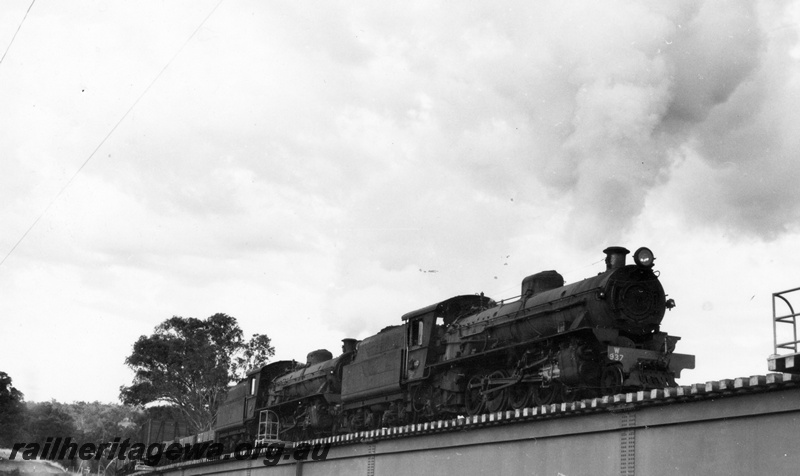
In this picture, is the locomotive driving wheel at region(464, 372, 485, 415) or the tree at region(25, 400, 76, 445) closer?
the locomotive driving wheel at region(464, 372, 485, 415)

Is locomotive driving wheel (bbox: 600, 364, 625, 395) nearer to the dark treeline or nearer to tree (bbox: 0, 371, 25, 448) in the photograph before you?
the dark treeline

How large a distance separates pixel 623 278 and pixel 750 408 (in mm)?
7818

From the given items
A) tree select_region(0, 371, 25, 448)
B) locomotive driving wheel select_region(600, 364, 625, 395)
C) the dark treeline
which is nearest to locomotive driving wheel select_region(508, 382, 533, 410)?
A: locomotive driving wheel select_region(600, 364, 625, 395)

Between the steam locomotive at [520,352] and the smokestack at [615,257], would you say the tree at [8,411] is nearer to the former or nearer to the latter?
the steam locomotive at [520,352]

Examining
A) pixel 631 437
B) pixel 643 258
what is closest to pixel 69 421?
pixel 643 258

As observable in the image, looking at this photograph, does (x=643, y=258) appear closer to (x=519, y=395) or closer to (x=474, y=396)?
(x=519, y=395)

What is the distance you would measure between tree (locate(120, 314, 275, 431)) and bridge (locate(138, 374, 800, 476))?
48.9 metres

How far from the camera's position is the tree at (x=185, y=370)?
67.2 meters

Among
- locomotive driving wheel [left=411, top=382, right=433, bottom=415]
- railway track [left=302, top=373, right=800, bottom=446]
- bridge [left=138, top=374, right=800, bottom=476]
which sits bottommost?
bridge [left=138, top=374, right=800, bottom=476]

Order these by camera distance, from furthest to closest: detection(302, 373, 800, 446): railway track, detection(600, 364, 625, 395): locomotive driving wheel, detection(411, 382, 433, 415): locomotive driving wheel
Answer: detection(411, 382, 433, 415): locomotive driving wheel → detection(600, 364, 625, 395): locomotive driving wheel → detection(302, 373, 800, 446): railway track

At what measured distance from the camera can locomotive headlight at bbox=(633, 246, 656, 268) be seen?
806 inches

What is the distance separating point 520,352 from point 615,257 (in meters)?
3.48

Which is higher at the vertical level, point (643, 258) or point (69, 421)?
point (69, 421)

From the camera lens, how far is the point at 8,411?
219ft
